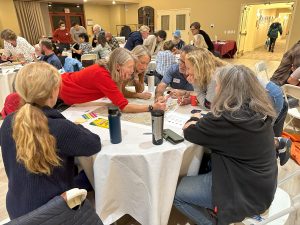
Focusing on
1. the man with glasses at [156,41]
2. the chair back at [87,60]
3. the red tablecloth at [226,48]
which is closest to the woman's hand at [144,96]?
the chair back at [87,60]

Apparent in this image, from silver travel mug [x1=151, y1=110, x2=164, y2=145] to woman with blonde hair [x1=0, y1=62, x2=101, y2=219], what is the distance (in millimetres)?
369

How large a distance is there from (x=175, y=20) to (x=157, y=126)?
996 centimetres

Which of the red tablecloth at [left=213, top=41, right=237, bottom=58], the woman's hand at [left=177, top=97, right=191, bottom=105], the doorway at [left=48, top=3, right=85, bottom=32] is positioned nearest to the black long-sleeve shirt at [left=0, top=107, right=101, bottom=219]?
the woman's hand at [left=177, top=97, right=191, bottom=105]

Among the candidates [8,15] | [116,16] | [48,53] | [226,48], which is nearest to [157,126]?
[48,53]

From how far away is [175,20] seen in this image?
400 inches

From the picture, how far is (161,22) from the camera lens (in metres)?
10.6

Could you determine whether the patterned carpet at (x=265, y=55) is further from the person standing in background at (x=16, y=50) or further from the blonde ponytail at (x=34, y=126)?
the blonde ponytail at (x=34, y=126)

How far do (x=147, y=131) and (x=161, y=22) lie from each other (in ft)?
33.4

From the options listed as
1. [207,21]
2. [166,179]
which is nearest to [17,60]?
[166,179]

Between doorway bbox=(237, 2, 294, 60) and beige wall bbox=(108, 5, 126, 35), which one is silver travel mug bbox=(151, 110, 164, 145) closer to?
doorway bbox=(237, 2, 294, 60)

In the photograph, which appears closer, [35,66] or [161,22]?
[35,66]

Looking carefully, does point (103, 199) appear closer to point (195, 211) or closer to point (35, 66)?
point (195, 211)

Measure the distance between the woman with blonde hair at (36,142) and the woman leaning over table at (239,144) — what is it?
648 mm

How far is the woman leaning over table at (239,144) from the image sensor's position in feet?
3.45
